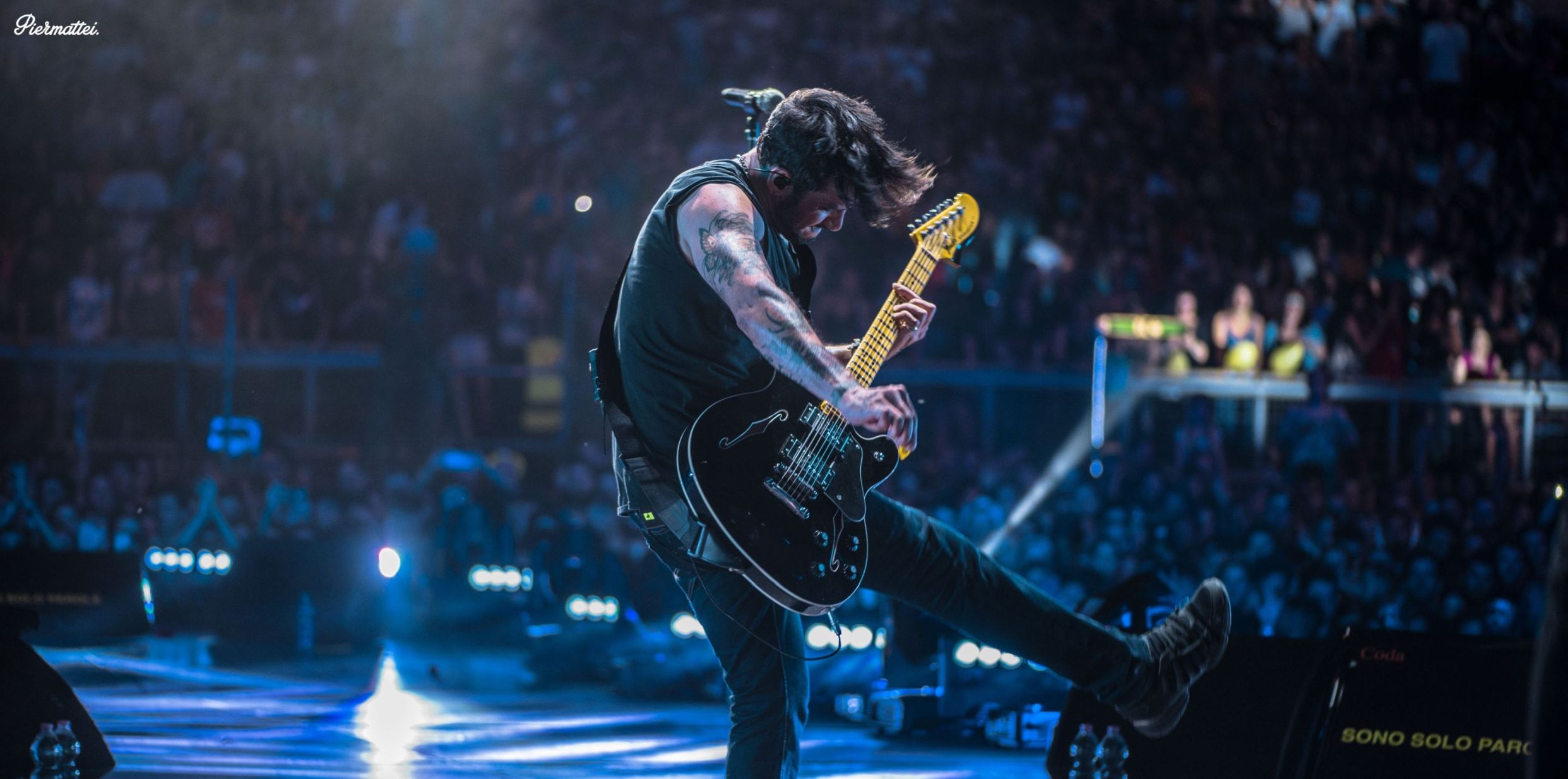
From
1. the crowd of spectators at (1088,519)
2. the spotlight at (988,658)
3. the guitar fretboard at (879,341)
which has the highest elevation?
the guitar fretboard at (879,341)

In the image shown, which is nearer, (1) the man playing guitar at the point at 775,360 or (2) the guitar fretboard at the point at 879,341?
(1) the man playing guitar at the point at 775,360

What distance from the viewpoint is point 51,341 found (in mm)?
8375

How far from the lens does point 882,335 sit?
8.07ft

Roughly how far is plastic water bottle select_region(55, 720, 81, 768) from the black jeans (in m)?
1.89

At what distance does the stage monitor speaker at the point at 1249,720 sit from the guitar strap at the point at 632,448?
1428 mm

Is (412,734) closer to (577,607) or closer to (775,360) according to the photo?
(577,607)

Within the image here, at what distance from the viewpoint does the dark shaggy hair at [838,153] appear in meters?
2.30

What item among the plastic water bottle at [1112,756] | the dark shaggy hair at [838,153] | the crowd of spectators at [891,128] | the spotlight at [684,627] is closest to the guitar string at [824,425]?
the dark shaggy hair at [838,153]

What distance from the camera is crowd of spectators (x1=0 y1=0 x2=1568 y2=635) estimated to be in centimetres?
753

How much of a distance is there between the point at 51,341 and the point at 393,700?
4638 millimetres

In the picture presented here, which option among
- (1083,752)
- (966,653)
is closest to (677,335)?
(1083,752)

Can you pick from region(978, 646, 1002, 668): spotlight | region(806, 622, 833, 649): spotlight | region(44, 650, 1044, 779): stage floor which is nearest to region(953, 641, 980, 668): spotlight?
region(978, 646, 1002, 668): spotlight

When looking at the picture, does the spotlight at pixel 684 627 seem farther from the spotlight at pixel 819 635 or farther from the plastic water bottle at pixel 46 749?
the plastic water bottle at pixel 46 749

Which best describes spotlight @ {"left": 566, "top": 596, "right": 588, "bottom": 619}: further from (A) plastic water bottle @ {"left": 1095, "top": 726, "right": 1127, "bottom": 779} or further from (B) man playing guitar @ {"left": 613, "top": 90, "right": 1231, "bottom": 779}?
(B) man playing guitar @ {"left": 613, "top": 90, "right": 1231, "bottom": 779}
